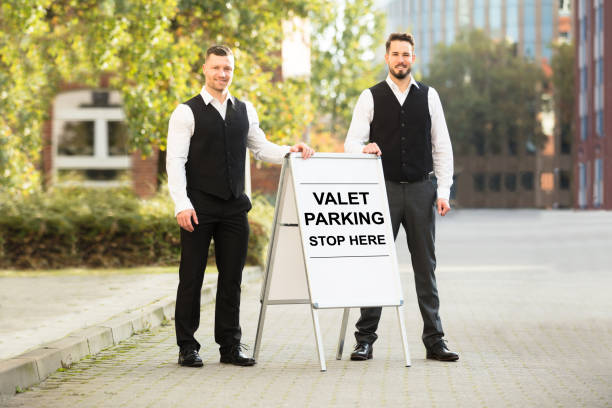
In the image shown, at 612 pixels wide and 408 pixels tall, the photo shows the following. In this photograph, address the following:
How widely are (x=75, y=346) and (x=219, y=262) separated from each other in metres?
1.19

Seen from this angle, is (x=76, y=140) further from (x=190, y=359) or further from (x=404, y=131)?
(x=404, y=131)

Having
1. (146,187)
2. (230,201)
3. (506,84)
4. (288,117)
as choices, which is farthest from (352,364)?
(506,84)

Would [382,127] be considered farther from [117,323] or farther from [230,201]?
[117,323]

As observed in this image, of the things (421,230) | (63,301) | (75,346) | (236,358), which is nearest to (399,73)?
(421,230)

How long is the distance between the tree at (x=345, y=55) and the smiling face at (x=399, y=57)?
37128mm

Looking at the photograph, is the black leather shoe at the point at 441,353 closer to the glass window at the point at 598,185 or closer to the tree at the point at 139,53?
the tree at the point at 139,53

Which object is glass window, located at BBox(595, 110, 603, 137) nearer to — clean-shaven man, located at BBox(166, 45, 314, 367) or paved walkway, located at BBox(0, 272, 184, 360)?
paved walkway, located at BBox(0, 272, 184, 360)

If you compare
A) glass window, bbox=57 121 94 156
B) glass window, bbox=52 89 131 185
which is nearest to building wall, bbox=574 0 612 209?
glass window, bbox=52 89 131 185

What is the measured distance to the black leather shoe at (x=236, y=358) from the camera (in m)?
7.14

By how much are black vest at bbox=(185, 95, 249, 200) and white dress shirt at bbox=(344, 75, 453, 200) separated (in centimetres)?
81

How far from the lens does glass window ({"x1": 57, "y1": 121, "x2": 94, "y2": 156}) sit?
26484 mm

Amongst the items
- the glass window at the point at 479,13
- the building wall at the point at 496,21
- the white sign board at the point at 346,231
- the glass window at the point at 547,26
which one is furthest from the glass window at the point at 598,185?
the white sign board at the point at 346,231

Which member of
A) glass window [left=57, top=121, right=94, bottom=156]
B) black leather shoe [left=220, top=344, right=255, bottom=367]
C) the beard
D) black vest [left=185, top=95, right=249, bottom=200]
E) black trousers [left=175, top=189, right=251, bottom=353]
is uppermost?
glass window [left=57, top=121, right=94, bottom=156]

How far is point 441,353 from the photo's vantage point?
7270 millimetres
